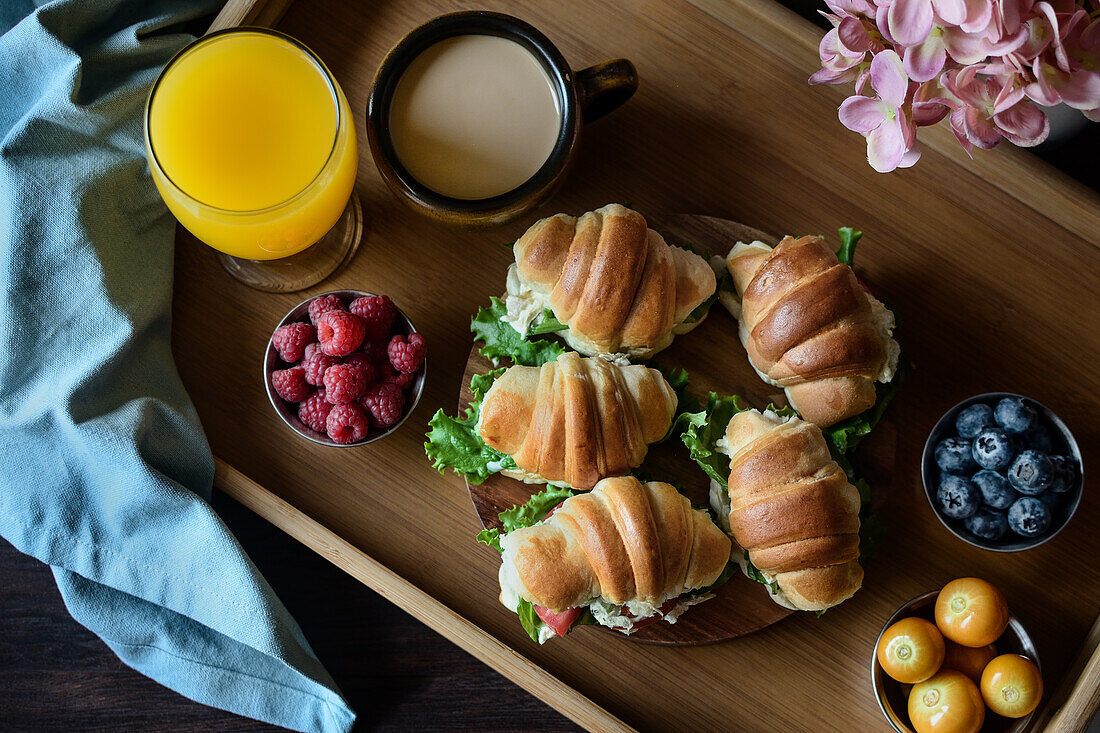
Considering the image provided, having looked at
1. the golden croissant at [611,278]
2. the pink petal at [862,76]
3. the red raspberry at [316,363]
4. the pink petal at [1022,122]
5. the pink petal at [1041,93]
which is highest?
the pink petal at [1041,93]

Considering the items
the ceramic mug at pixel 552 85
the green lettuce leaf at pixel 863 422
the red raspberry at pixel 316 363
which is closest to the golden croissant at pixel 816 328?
the green lettuce leaf at pixel 863 422

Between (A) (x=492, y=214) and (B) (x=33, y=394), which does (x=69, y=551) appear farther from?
(A) (x=492, y=214)

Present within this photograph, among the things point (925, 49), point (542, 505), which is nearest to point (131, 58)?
point (542, 505)

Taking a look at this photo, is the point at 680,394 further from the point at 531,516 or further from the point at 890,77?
the point at 890,77

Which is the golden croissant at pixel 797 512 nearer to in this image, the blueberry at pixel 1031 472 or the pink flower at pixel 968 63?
the blueberry at pixel 1031 472

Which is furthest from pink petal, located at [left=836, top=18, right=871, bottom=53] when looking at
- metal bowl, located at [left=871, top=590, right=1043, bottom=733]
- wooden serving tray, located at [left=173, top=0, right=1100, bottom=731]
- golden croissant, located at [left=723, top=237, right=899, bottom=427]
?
metal bowl, located at [left=871, top=590, right=1043, bottom=733]

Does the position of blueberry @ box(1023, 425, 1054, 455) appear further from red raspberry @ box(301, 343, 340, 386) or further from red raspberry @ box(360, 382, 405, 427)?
red raspberry @ box(301, 343, 340, 386)
